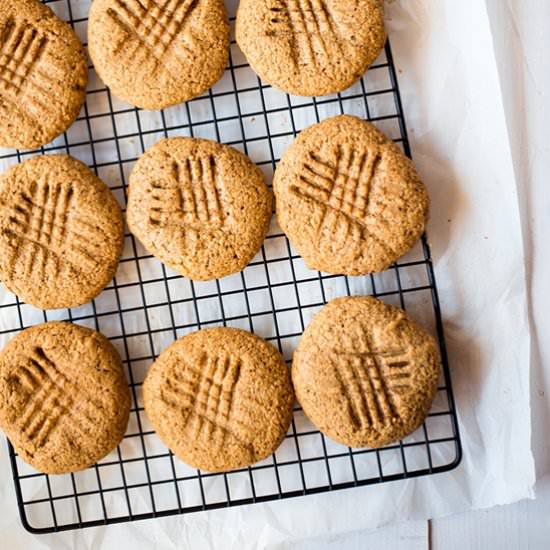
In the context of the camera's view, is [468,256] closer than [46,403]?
No

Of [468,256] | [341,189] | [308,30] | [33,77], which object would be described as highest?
[308,30]

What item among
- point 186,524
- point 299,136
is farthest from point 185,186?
point 186,524

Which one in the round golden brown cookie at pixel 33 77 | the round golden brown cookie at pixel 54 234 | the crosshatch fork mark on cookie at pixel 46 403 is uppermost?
the round golden brown cookie at pixel 33 77

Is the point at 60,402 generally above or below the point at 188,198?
below

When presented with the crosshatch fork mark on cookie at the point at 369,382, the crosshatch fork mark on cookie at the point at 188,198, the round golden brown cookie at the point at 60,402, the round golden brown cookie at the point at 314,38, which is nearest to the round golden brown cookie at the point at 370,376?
the crosshatch fork mark on cookie at the point at 369,382

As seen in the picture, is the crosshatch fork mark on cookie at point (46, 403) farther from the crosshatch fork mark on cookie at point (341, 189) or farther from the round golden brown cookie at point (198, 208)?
the crosshatch fork mark on cookie at point (341, 189)

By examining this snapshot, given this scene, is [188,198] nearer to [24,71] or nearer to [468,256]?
[24,71]

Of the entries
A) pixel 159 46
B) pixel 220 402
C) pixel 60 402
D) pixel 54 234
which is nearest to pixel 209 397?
pixel 220 402
